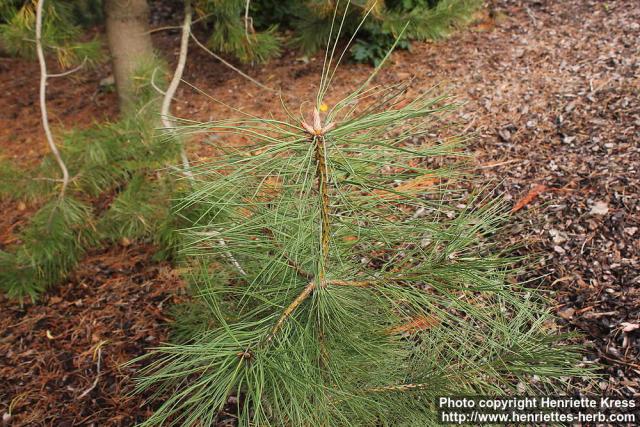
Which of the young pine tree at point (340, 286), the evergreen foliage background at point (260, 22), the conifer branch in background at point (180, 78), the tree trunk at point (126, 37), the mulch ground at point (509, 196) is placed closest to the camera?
the young pine tree at point (340, 286)

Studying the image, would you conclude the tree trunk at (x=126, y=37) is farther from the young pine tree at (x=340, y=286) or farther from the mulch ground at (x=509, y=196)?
the young pine tree at (x=340, y=286)

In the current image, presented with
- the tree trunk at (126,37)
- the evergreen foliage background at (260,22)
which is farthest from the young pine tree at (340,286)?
the tree trunk at (126,37)

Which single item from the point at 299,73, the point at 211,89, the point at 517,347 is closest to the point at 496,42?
the point at 299,73

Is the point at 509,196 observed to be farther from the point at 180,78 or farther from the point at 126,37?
the point at 126,37

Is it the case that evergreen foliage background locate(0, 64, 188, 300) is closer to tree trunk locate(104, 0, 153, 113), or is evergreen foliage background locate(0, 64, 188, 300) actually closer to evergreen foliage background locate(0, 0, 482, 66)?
evergreen foliage background locate(0, 0, 482, 66)

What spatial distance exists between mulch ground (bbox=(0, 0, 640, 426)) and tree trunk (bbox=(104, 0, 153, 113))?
1.63ft

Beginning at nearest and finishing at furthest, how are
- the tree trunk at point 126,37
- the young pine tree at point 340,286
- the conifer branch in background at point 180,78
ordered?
1. the young pine tree at point 340,286
2. the conifer branch in background at point 180,78
3. the tree trunk at point 126,37

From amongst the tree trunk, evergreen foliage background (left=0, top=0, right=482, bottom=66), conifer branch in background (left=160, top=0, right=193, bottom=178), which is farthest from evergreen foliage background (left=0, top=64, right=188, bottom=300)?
the tree trunk

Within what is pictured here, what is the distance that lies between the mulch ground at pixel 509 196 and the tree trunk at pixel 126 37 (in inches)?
19.6

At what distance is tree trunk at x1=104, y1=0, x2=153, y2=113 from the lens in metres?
3.18

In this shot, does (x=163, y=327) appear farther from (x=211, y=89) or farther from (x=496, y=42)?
(x=496, y=42)

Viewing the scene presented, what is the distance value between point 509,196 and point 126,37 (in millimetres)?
2436

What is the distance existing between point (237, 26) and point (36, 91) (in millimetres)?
2150

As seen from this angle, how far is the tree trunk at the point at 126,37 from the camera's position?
125 inches
